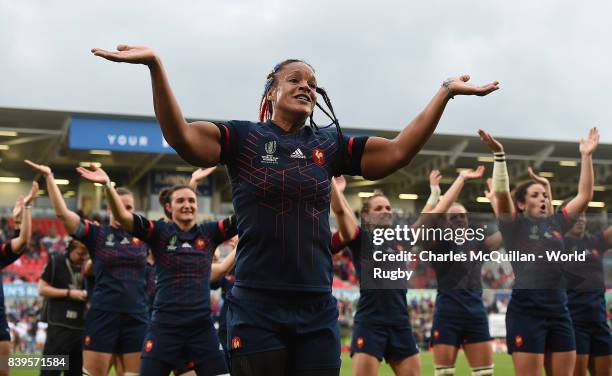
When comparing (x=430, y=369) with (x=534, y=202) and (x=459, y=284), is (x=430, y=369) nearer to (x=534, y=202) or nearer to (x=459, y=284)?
(x=459, y=284)

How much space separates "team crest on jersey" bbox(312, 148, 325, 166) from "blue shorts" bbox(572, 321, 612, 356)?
5877mm

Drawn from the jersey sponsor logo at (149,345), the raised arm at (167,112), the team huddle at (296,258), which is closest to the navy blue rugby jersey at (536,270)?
the team huddle at (296,258)

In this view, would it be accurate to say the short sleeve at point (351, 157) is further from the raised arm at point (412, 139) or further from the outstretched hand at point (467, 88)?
the outstretched hand at point (467, 88)

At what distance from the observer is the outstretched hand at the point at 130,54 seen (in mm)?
3193

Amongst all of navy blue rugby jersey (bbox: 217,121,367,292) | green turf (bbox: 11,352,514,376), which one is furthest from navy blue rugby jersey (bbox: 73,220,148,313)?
green turf (bbox: 11,352,514,376)

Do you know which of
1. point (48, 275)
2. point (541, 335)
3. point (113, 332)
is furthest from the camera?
point (48, 275)

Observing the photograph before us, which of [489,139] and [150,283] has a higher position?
[489,139]

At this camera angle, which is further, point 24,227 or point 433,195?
point 24,227

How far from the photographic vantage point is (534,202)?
7566mm

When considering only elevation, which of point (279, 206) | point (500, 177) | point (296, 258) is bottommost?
point (296, 258)

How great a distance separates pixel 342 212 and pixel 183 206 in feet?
5.23

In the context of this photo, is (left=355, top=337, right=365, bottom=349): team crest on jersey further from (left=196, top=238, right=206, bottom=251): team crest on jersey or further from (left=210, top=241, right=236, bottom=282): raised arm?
(left=196, top=238, right=206, bottom=251): team crest on jersey

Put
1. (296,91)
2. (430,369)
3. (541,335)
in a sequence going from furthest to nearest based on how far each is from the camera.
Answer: (430,369), (541,335), (296,91)

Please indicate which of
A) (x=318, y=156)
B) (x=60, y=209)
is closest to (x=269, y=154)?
(x=318, y=156)
